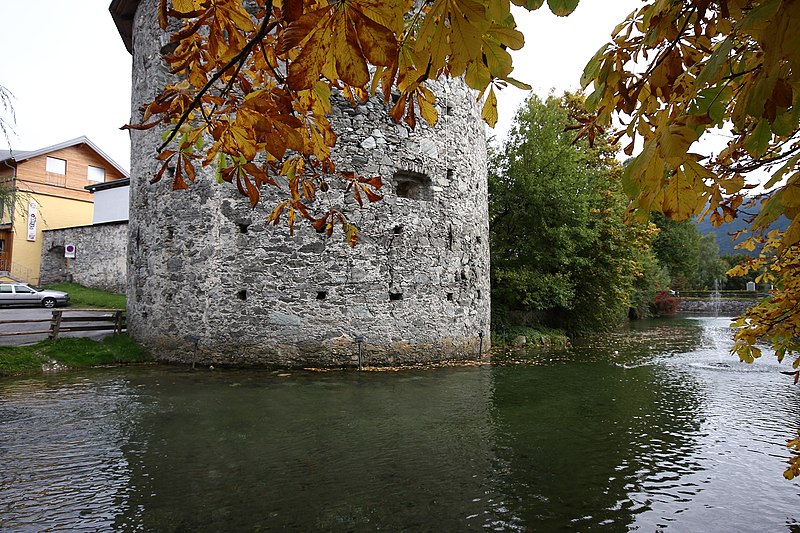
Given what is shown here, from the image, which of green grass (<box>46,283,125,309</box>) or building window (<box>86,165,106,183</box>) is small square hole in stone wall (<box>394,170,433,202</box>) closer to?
green grass (<box>46,283,125,309</box>)

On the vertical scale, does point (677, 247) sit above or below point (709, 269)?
above

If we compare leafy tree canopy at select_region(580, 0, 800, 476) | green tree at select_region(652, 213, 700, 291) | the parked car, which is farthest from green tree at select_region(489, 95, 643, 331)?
green tree at select_region(652, 213, 700, 291)

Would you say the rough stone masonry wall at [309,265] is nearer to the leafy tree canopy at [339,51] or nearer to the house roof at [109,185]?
the leafy tree canopy at [339,51]

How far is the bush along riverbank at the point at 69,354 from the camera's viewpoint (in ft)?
24.9

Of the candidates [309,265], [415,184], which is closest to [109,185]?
[309,265]

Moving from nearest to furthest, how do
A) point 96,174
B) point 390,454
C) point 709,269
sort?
point 390,454
point 96,174
point 709,269

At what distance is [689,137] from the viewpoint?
97cm

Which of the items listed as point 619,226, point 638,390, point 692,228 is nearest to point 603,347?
point 619,226

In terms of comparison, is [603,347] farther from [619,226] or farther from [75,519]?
[75,519]

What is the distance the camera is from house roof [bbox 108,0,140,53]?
9.87 metres

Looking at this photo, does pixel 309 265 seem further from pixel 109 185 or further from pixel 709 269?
pixel 709 269

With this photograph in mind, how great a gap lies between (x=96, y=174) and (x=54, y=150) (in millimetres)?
2347

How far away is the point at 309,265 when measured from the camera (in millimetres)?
8414

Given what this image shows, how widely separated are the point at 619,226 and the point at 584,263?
201 cm
